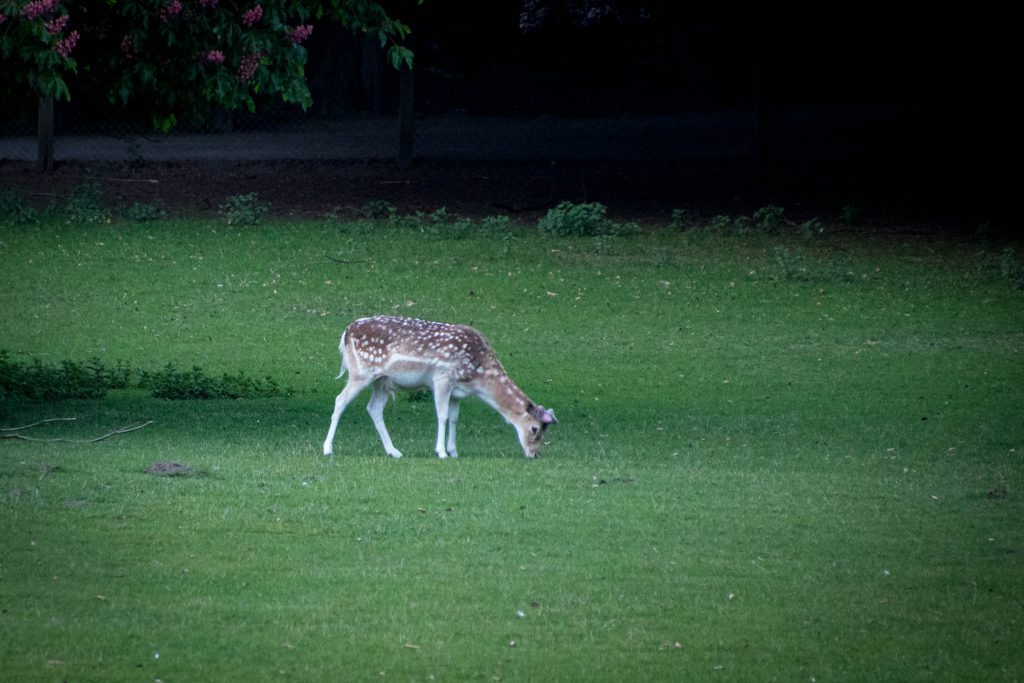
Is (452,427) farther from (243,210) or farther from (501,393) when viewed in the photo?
(243,210)

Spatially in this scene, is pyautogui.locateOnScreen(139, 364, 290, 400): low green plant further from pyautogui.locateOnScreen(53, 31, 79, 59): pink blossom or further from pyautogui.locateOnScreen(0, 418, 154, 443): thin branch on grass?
pyautogui.locateOnScreen(53, 31, 79, 59): pink blossom

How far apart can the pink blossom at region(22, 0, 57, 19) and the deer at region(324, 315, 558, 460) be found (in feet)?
11.9

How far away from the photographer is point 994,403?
16.8 metres

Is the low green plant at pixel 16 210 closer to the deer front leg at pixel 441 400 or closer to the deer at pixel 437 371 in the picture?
the deer at pixel 437 371

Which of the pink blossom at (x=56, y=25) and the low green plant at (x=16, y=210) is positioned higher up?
the pink blossom at (x=56, y=25)

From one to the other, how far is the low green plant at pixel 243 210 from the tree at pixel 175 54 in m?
11.5

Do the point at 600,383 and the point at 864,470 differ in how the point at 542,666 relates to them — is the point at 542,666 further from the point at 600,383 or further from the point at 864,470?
the point at 600,383

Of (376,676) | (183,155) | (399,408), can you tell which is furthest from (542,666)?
(183,155)

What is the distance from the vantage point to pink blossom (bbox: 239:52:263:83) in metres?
13.2

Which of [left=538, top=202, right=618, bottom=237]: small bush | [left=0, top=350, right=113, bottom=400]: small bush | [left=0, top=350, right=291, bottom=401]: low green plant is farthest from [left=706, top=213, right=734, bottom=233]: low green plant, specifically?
[left=0, top=350, right=113, bottom=400]: small bush

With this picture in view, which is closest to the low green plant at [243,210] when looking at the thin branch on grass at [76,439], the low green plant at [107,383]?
the low green plant at [107,383]

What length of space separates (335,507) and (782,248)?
590 inches

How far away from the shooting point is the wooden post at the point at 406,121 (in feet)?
91.5

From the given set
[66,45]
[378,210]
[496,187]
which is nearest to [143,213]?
[378,210]
